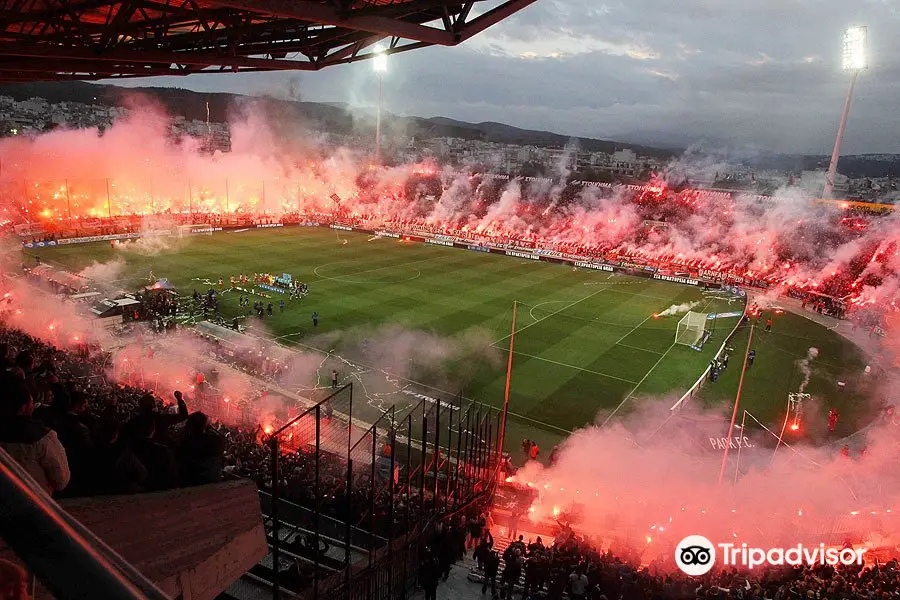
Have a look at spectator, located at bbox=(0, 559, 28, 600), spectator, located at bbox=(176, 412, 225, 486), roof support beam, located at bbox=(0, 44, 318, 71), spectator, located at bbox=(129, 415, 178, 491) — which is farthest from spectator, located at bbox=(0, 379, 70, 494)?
roof support beam, located at bbox=(0, 44, 318, 71)

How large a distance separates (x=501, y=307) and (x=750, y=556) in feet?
66.6

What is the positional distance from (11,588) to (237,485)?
392 centimetres

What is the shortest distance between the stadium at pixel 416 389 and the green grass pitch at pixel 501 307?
8.6 inches

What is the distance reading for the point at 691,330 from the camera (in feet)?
92.4

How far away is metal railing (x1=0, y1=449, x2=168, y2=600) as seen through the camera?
3.69 ft

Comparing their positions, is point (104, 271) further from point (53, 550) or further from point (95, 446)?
point (53, 550)

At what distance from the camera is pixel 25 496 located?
1.25m

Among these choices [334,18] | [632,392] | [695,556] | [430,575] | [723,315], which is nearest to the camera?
A: [334,18]

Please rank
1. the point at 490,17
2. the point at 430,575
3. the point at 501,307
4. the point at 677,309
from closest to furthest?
the point at 490,17 → the point at 430,575 → the point at 501,307 → the point at 677,309

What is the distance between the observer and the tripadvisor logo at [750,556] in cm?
1152

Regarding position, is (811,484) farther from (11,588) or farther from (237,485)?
(11,588)

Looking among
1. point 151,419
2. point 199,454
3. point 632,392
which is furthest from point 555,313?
point 151,419

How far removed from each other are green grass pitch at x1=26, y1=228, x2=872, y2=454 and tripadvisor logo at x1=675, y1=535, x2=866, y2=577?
5979 millimetres

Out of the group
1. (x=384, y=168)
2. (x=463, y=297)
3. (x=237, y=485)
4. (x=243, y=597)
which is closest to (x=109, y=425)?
(x=237, y=485)
